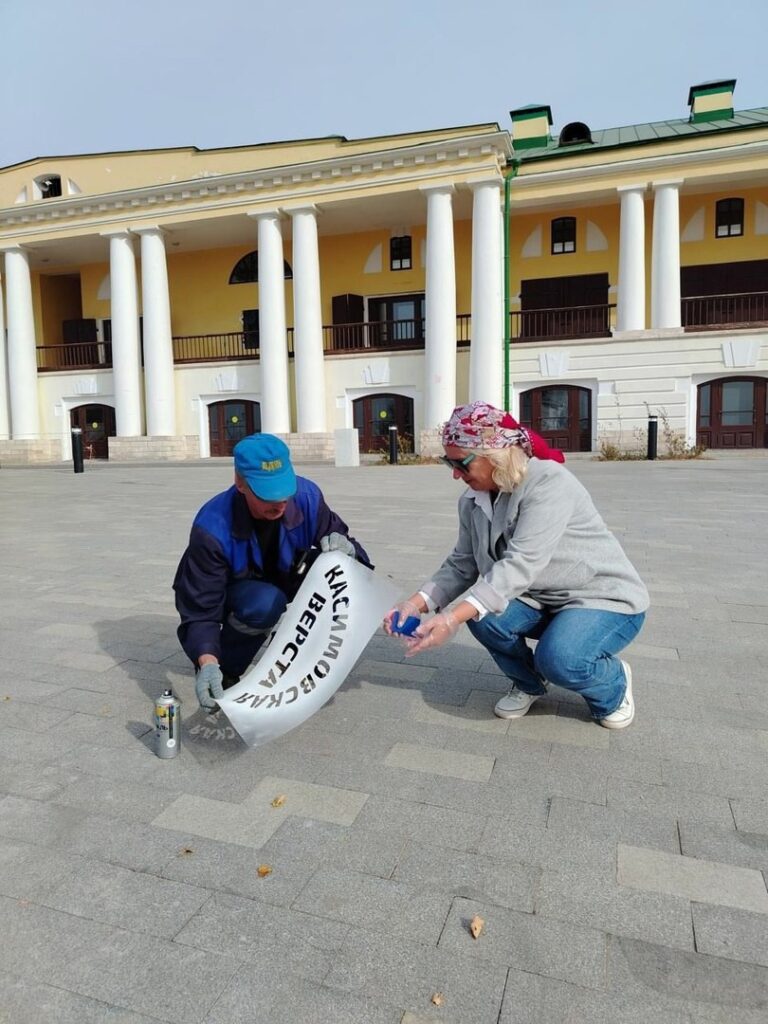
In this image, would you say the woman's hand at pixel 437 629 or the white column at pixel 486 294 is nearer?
the woman's hand at pixel 437 629

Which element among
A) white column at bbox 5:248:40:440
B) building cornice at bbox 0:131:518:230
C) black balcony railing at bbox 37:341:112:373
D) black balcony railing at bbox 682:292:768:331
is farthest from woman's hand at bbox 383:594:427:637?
black balcony railing at bbox 37:341:112:373

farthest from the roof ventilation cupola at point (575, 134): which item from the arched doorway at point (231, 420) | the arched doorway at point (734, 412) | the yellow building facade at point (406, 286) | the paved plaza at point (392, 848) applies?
the paved plaza at point (392, 848)

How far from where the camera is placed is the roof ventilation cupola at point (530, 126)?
27.9 meters

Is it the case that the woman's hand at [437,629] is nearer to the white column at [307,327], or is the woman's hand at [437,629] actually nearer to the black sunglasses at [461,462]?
the black sunglasses at [461,462]

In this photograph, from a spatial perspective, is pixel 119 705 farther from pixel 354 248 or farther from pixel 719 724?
pixel 354 248

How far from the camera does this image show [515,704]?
135 inches

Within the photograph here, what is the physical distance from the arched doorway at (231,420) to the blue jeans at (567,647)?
81.5ft

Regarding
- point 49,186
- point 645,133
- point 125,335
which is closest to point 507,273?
point 645,133

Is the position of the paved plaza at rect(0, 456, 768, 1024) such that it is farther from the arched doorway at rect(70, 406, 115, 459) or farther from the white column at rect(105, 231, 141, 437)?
the arched doorway at rect(70, 406, 115, 459)

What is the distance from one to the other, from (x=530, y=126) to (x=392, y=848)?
30609mm

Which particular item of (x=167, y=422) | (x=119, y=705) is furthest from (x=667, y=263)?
(x=119, y=705)

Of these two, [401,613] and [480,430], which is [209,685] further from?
[480,430]

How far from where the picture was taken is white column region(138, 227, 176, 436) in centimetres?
2658

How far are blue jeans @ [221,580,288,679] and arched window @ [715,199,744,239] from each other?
88.4 ft
